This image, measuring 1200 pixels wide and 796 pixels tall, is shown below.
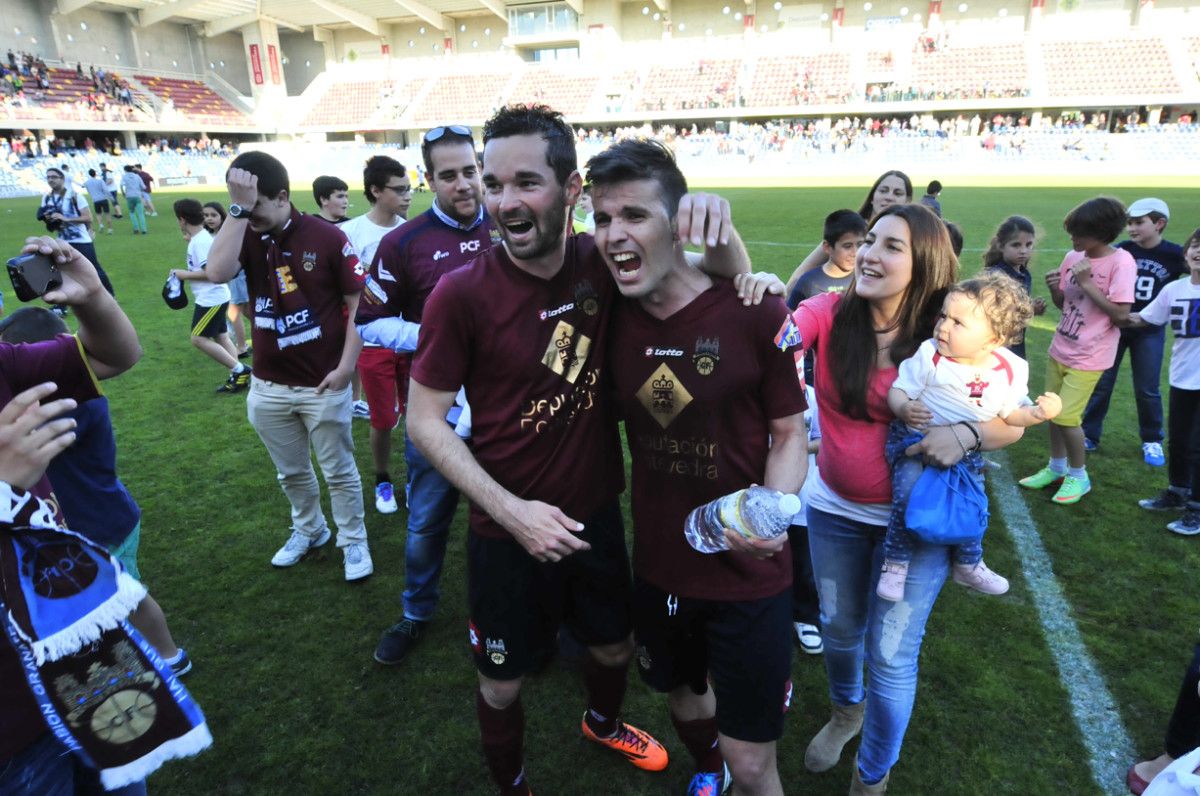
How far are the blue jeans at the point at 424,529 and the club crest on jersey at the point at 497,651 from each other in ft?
3.98

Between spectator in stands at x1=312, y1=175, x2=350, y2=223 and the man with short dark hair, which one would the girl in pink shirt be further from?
spectator in stands at x1=312, y1=175, x2=350, y2=223

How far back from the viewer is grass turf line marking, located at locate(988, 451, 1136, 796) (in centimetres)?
309

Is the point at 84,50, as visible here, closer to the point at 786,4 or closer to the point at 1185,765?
the point at 786,4

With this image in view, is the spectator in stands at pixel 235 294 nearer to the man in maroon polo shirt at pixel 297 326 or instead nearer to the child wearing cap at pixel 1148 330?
the man in maroon polo shirt at pixel 297 326

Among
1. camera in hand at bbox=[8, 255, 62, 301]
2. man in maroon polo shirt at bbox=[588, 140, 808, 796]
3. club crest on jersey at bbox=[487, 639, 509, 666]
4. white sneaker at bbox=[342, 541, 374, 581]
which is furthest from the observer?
white sneaker at bbox=[342, 541, 374, 581]

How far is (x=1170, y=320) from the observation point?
15.9 feet

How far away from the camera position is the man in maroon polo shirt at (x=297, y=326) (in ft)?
13.4

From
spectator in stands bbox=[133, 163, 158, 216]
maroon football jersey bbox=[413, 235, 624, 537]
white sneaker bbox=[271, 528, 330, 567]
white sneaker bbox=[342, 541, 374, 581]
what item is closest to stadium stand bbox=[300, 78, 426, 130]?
spectator in stands bbox=[133, 163, 158, 216]

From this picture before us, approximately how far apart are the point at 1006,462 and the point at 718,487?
4.91 m

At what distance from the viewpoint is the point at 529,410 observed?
2.44 metres

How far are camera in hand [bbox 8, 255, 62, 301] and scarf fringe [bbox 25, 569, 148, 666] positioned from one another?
940mm

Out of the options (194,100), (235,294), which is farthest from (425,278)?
(194,100)

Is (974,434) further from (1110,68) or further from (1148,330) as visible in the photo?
(1110,68)

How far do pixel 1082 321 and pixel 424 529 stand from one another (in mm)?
4964
